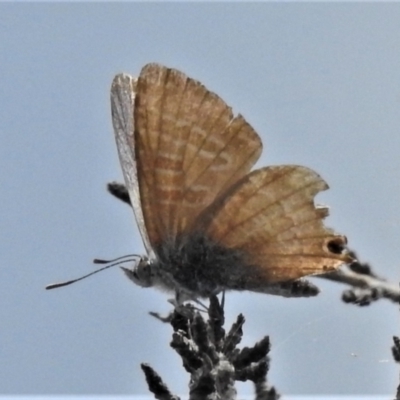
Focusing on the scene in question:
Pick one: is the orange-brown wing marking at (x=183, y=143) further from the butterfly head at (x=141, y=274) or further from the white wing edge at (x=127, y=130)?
the butterfly head at (x=141, y=274)

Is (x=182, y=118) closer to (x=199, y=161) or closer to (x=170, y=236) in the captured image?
(x=199, y=161)

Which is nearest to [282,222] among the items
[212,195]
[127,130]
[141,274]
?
[212,195]

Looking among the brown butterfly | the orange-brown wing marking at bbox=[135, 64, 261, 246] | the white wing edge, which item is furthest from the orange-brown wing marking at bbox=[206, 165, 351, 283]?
the white wing edge

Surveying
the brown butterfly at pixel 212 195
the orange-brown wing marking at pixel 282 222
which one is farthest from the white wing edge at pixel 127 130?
the orange-brown wing marking at pixel 282 222

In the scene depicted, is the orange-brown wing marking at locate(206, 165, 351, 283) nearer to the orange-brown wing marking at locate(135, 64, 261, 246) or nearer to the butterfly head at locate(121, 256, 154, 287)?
the orange-brown wing marking at locate(135, 64, 261, 246)

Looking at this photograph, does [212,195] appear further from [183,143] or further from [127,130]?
[127,130]

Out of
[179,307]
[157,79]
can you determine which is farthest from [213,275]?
[157,79]

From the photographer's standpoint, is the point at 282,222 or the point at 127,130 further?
the point at 127,130
